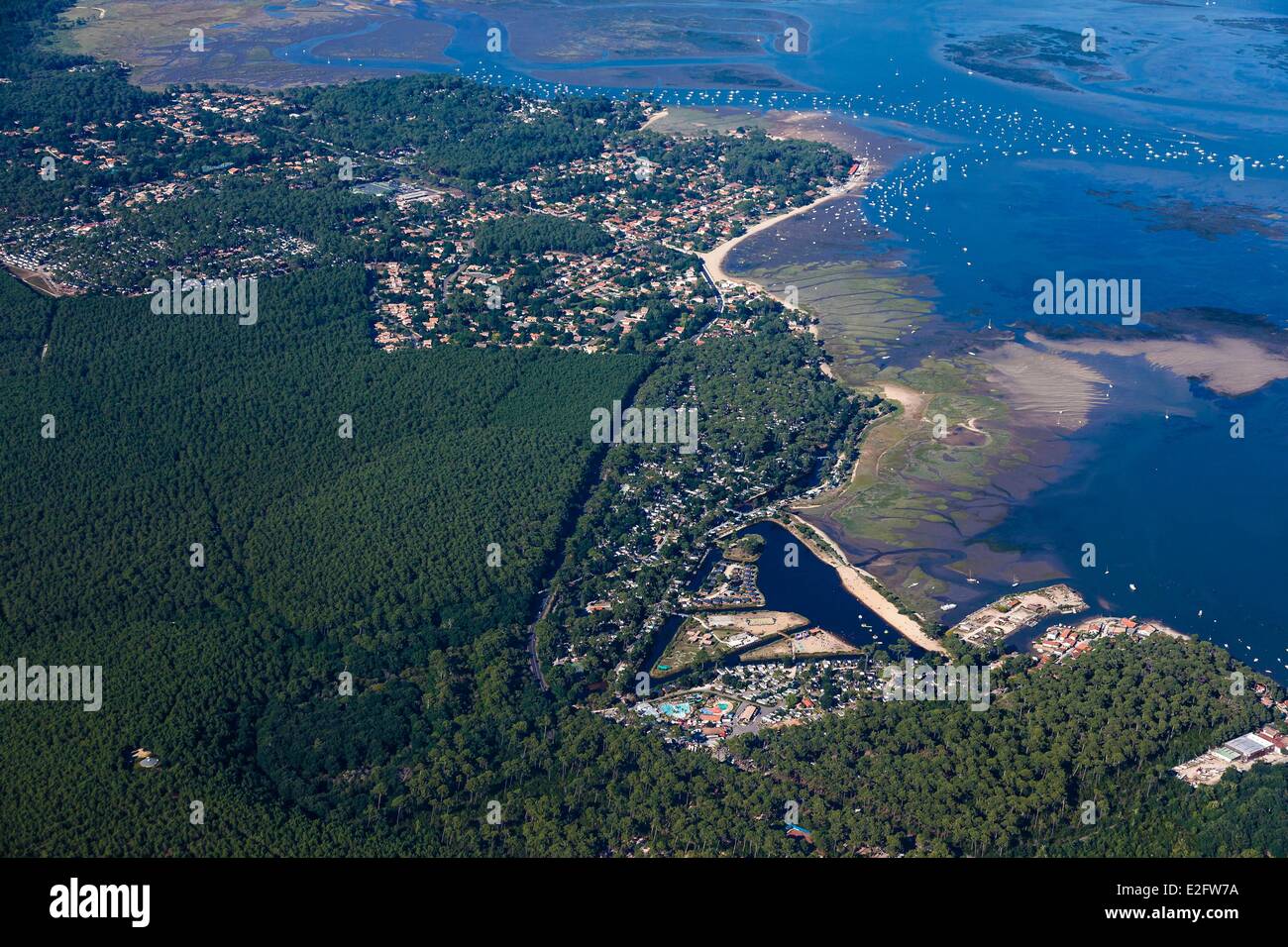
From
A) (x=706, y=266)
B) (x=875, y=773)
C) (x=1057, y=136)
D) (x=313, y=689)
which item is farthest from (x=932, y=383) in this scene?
(x=1057, y=136)

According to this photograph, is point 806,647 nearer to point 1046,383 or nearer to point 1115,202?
point 1046,383

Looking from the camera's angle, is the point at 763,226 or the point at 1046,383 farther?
the point at 763,226

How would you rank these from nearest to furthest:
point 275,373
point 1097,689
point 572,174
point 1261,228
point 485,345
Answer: point 1097,689, point 275,373, point 485,345, point 1261,228, point 572,174

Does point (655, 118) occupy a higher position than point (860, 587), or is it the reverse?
point (655, 118)

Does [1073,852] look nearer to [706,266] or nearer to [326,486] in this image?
[326,486]

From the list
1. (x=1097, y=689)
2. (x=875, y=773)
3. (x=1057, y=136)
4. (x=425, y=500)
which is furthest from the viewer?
(x=1057, y=136)

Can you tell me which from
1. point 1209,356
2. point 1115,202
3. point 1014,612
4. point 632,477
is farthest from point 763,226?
point 1014,612

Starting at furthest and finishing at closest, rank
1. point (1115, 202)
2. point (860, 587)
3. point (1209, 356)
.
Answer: point (1115, 202) → point (1209, 356) → point (860, 587)
